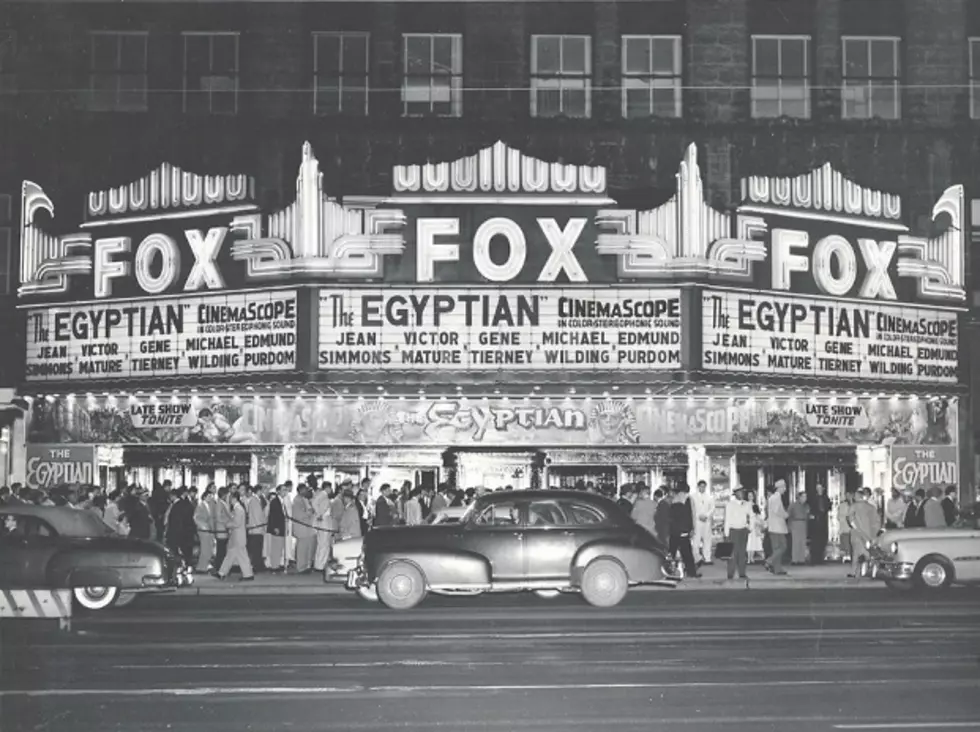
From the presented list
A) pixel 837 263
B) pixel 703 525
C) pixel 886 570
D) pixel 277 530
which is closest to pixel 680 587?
pixel 886 570

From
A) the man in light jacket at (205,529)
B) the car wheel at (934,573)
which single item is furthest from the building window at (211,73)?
the car wheel at (934,573)

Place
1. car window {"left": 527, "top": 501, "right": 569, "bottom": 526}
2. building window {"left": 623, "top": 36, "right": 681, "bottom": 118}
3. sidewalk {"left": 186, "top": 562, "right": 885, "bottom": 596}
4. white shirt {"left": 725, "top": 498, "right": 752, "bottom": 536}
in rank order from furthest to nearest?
building window {"left": 623, "top": 36, "right": 681, "bottom": 118}
white shirt {"left": 725, "top": 498, "right": 752, "bottom": 536}
sidewalk {"left": 186, "top": 562, "right": 885, "bottom": 596}
car window {"left": 527, "top": 501, "right": 569, "bottom": 526}

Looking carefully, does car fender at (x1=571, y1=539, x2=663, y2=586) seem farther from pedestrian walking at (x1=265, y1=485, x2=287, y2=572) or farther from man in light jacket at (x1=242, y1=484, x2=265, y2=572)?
man in light jacket at (x1=242, y1=484, x2=265, y2=572)

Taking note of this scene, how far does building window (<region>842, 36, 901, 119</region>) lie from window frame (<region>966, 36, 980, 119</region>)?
179 centimetres

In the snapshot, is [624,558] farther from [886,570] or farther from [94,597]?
[94,597]

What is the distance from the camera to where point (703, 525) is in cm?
2814

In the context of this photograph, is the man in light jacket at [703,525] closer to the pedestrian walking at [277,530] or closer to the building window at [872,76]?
the pedestrian walking at [277,530]

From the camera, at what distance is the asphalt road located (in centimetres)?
1109

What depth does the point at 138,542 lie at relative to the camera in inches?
796

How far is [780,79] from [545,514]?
1942cm

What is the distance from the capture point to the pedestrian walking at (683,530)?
25.4 metres

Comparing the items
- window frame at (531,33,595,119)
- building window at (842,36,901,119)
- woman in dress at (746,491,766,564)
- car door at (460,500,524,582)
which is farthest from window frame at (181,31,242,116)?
car door at (460,500,524,582)

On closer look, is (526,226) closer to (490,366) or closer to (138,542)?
(490,366)

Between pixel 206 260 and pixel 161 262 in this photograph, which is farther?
pixel 161 262
